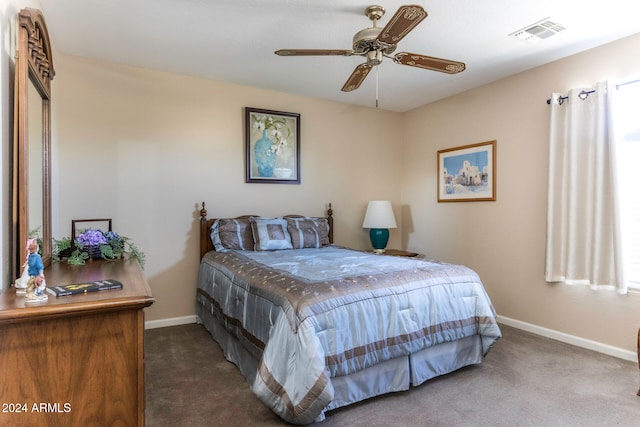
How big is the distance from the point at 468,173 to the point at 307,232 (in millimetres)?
2018

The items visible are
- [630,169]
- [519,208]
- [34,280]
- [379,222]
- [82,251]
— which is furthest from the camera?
[379,222]

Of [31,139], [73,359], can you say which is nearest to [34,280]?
[73,359]

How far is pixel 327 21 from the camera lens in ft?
8.84

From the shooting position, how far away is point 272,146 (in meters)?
4.31

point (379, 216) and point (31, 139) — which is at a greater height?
point (31, 139)

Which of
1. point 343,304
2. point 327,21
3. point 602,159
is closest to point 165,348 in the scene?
point 343,304

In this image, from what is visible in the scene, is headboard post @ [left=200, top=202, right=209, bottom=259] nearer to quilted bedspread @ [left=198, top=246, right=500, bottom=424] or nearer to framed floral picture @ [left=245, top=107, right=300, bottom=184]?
framed floral picture @ [left=245, top=107, right=300, bottom=184]

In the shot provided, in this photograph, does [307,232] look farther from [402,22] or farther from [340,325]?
[402,22]

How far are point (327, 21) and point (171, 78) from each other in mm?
1940

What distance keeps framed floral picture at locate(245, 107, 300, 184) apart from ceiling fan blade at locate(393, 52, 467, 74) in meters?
2.11

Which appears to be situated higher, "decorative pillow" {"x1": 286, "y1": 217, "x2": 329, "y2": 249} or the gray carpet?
"decorative pillow" {"x1": 286, "y1": 217, "x2": 329, "y2": 249}

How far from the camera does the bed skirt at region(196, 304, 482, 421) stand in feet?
7.07

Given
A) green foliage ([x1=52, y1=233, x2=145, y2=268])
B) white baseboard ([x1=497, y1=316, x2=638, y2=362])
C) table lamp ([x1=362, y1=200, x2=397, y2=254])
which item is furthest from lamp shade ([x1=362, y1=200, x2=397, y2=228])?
green foliage ([x1=52, y1=233, x2=145, y2=268])

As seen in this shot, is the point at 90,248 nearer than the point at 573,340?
Yes
